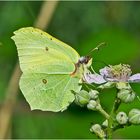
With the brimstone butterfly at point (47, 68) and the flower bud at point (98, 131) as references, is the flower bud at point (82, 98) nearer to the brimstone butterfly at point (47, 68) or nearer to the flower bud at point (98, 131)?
the flower bud at point (98, 131)

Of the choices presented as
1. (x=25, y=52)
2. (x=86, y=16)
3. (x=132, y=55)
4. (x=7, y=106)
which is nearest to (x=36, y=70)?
(x=25, y=52)

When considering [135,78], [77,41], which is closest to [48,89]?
[135,78]

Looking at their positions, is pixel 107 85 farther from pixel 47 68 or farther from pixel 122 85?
pixel 47 68

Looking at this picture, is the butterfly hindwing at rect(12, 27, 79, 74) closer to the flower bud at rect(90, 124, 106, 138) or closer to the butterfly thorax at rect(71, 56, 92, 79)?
the butterfly thorax at rect(71, 56, 92, 79)

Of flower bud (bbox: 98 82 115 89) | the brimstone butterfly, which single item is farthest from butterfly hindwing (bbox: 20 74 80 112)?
flower bud (bbox: 98 82 115 89)

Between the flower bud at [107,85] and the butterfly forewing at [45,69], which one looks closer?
the flower bud at [107,85]

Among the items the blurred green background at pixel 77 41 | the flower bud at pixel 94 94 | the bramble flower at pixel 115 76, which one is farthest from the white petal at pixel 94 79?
the blurred green background at pixel 77 41
